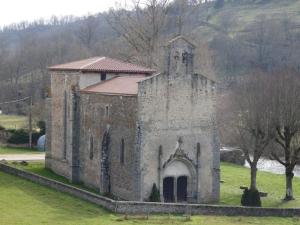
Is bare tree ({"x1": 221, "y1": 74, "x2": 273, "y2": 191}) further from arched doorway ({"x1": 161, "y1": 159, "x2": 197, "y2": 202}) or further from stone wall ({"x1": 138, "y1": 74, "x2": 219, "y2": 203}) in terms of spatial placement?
arched doorway ({"x1": 161, "y1": 159, "x2": 197, "y2": 202})

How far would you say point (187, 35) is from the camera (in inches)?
3120

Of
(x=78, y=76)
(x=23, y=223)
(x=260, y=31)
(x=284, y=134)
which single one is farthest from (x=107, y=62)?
(x=260, y=31)

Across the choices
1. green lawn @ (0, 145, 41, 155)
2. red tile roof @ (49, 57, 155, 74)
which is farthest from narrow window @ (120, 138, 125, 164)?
green lawn @ (0, 145, 41, 155)

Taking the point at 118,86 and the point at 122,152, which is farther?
the point at 118,86

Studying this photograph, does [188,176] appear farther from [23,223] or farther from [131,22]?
[131,22]

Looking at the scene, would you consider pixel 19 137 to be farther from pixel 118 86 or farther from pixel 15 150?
pixel 118 86

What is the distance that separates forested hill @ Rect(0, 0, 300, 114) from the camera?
68938mm

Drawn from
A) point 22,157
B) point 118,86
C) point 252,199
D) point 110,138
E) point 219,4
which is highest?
point 219,4

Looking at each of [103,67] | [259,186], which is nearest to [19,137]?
[103,67]

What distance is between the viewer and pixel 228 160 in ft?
205

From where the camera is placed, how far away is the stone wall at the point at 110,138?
3828cm

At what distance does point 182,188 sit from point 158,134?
4198mm

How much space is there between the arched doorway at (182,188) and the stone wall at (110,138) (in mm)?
3385

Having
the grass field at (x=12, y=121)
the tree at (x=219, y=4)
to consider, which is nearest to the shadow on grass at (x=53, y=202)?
the grass field at (x=12, y=121)
